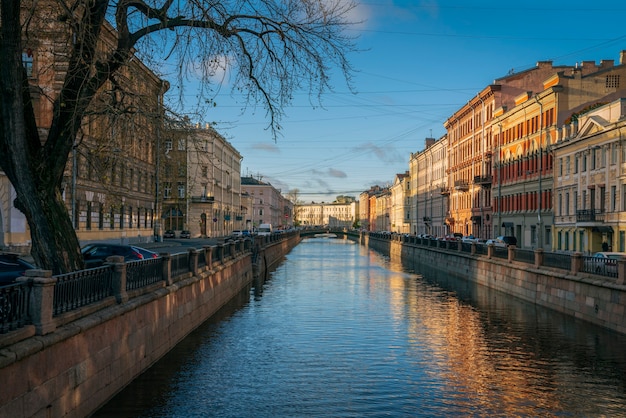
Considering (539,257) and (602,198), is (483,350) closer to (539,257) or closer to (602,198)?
(539,257)

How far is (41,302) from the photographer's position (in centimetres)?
1064

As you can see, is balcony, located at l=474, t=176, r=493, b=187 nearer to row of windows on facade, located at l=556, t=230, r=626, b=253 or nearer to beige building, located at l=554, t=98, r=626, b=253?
beige building, located at l=554, t=98, r=626, b=253

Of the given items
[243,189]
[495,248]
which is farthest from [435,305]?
[243,189]

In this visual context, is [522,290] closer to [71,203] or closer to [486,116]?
[71,203]

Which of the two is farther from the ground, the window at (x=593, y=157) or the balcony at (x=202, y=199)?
the window at (x=593, y=157)

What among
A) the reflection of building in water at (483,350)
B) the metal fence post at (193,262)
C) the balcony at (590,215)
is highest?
the balcony at (590,215)

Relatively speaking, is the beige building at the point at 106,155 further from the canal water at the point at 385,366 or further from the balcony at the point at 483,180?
the balcony at the point at 483,180

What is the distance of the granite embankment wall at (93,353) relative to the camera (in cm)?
967

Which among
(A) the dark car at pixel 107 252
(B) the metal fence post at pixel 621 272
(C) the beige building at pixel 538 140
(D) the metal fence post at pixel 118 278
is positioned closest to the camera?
(D) the metal fence post at pixel 118 278

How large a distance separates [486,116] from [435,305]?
1958 inches

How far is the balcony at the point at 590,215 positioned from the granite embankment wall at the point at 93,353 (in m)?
32.7

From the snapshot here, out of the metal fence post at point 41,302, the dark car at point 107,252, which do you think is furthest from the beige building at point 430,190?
the metal fence post at point 41,302

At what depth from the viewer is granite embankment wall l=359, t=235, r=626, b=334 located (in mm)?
22578

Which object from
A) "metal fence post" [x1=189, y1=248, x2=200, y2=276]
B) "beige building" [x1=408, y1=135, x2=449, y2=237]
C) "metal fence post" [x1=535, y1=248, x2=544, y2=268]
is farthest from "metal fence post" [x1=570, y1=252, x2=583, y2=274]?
"beige building" [x1=408, y1=135, x2=449, y2=237]
